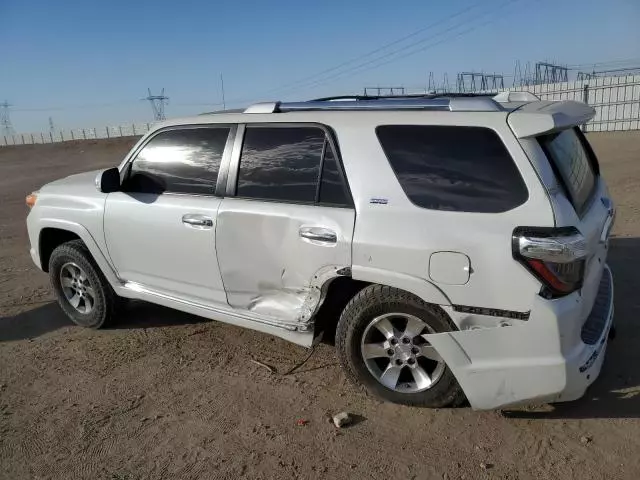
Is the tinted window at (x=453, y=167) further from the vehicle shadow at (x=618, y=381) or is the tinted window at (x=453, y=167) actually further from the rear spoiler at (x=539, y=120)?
the vehicle shadow at (x=618, y=381)

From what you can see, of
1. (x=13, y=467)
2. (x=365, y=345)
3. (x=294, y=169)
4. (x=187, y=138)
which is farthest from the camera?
(x=187, y=138)

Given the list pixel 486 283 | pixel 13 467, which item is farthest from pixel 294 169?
pixel 13 467

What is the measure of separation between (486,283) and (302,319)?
3.98 ft

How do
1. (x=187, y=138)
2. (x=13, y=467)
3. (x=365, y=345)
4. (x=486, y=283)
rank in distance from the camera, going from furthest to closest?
(x=187, y=138) → (x=365, y=345) → (x=13, y=467) → (x=486, y=283)

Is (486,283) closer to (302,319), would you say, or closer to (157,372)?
(302,319)

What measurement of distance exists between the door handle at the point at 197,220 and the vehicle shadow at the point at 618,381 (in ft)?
7.31

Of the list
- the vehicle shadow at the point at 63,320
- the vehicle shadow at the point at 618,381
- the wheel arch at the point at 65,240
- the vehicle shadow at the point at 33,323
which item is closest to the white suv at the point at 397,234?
the wheel arch at the point at 65,240

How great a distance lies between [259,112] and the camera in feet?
11.9

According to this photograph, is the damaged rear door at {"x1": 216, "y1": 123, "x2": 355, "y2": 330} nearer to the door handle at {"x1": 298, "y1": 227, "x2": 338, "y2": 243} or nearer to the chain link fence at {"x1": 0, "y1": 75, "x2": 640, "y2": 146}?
the door handle at {"x1": 298, "y1": 227, "x2": 338, "y2": 243}

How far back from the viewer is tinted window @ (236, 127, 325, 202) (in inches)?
131

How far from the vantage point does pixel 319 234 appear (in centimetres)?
316

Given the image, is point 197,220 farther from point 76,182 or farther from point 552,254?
point 552,254

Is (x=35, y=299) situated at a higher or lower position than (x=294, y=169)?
lower

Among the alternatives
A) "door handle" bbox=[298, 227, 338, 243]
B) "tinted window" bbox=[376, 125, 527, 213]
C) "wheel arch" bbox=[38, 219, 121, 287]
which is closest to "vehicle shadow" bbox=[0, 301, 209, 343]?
"wheel arch" bbox=[38, 219, 121, 287]
